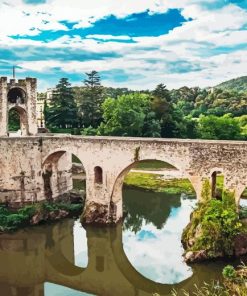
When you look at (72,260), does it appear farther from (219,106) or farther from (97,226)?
(219,106)

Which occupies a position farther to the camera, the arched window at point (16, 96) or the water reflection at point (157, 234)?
the arched window at point (16, 96)

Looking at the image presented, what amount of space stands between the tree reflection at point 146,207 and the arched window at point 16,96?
989 cm

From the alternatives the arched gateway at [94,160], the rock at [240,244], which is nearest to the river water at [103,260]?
the rock at [240,244]

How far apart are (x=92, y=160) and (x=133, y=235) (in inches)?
191

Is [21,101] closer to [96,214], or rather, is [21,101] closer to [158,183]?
[96,214]

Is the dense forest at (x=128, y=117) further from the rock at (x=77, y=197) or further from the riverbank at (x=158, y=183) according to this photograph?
the rock at (x=77, y=197)

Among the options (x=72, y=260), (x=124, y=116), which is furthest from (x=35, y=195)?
(x=124, y=116)

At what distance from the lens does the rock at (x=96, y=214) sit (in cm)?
2422

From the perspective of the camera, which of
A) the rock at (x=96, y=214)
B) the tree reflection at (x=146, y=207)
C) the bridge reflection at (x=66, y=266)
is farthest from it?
the tree reflection at (x=146, y=207)

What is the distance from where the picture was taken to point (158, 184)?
33938 mm

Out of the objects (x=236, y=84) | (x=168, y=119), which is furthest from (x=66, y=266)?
(x=236, y=84)

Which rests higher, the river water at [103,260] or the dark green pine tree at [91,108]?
the dark green pine tree at [91,108]

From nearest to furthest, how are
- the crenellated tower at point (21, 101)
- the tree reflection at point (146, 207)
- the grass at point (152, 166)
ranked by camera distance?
1. the tree reflection at point (146, 207)
2. the crenellated tower at point (21, 101)
3. the grass at point (152, 166)

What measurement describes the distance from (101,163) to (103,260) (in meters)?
5.36
